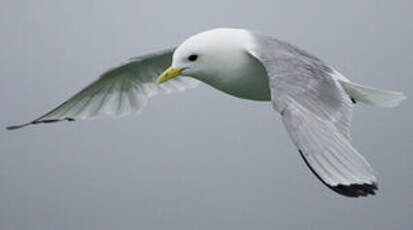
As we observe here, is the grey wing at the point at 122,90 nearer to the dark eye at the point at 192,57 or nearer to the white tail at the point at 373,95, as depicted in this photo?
the dark eye at the point at 192,57

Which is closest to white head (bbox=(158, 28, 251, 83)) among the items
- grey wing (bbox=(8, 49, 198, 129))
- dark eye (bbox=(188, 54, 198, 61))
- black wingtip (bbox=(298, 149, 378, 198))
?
dark eye (bbox=(188, 54, 198, 61))

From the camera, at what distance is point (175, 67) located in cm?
177

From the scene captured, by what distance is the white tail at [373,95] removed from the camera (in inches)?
72.0

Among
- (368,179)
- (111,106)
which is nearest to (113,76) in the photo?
(111,106)

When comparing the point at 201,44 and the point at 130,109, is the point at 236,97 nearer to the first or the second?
the point at 201,44

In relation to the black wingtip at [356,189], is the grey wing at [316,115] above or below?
above

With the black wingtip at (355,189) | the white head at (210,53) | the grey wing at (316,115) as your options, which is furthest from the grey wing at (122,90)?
the black wingtip at (355,189)

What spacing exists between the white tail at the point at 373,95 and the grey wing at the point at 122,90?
634 millimetres

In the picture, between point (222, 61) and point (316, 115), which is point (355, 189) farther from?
point (222, 61)

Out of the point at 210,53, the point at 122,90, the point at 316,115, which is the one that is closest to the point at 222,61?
the point at 210,53

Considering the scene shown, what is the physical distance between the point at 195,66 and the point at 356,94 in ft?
1.66

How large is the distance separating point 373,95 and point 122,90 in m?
0.95

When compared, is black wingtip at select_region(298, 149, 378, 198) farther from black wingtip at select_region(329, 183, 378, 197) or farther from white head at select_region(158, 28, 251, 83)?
white head at select_region(158, 28, 251, 83)

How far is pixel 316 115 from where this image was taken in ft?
4.45
